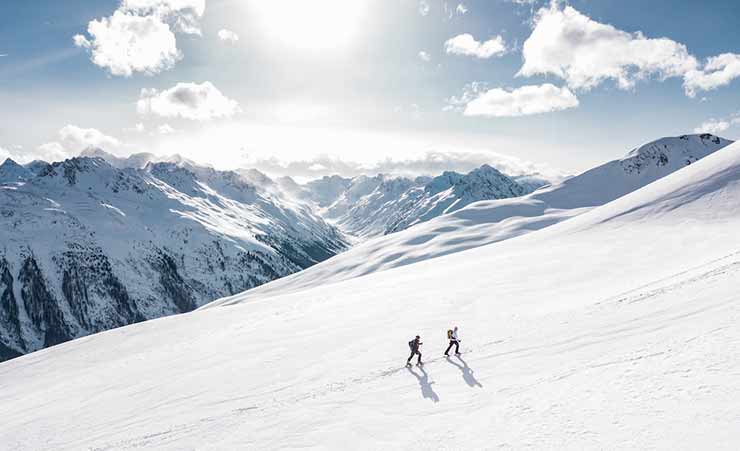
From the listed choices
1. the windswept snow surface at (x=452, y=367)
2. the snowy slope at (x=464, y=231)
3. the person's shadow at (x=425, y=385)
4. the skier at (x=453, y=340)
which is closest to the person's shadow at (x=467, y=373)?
the windswept snow surface at (x=452, y=367)

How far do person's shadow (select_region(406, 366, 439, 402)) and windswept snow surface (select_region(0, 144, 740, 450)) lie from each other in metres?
0.09

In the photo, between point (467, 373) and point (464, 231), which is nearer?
point (467, 373)

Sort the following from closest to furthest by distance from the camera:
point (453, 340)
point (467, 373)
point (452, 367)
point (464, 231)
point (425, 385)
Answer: point (425, 385), point (467, 373), point (452, 367), point (453, 340), point (464, 231)

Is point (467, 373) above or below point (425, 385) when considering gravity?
below

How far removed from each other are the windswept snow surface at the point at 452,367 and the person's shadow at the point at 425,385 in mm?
88

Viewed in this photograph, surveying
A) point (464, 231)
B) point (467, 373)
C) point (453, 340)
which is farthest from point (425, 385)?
point (464, 231)

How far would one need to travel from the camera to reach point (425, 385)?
56.7 feet

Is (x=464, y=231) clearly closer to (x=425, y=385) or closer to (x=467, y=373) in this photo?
(x=467, y=373)

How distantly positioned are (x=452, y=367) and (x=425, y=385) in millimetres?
1987

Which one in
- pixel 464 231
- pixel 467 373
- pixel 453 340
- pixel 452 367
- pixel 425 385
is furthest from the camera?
pixel 464 231

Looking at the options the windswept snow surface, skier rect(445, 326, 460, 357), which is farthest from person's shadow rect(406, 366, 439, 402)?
skier rect(445, 326, 460, 357)

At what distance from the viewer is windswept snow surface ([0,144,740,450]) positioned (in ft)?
39.8

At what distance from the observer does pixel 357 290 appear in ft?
137

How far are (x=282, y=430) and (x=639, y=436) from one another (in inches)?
446
